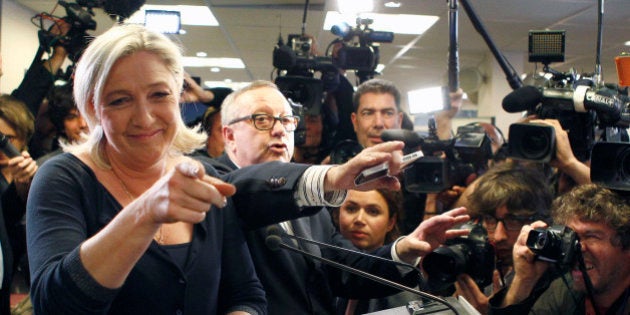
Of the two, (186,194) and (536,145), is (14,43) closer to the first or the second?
(536,145)

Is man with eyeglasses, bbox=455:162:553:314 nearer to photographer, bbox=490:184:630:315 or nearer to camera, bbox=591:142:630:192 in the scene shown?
photographer, bbox=490:184:630:315

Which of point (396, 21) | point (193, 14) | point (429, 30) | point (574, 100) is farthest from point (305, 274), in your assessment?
point (429, 30)

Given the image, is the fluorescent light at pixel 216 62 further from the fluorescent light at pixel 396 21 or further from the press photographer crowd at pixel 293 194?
the press photographer crowd at pixel 293 194

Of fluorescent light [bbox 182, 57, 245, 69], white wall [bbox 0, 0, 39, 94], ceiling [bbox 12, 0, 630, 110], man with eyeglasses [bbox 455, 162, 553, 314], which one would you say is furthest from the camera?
fluorescent light [bbox 182, 57, 245, 69]

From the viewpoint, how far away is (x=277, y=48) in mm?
2135

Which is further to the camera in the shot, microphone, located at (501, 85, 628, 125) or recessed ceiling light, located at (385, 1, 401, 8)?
recessed ceiling light, located at (385, 1, 401, 8)

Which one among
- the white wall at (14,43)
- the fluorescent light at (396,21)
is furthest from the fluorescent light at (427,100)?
the white wall at (14,43)

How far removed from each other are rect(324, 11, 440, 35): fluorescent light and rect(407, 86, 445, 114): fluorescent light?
2.32 metres

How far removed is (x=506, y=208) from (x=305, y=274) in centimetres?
69

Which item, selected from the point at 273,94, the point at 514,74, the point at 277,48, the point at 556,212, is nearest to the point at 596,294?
the point at 556,212

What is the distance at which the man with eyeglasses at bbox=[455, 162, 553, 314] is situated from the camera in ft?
5.19

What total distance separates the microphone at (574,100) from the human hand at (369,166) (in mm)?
646

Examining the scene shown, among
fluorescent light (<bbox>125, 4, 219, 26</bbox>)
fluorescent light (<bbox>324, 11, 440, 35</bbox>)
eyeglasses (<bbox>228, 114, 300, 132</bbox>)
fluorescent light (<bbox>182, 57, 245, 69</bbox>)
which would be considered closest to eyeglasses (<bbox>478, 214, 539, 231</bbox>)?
eyeglasses (<bbox>228, 114, 300, 132</bbox>)

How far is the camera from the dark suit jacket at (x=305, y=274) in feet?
3.71
